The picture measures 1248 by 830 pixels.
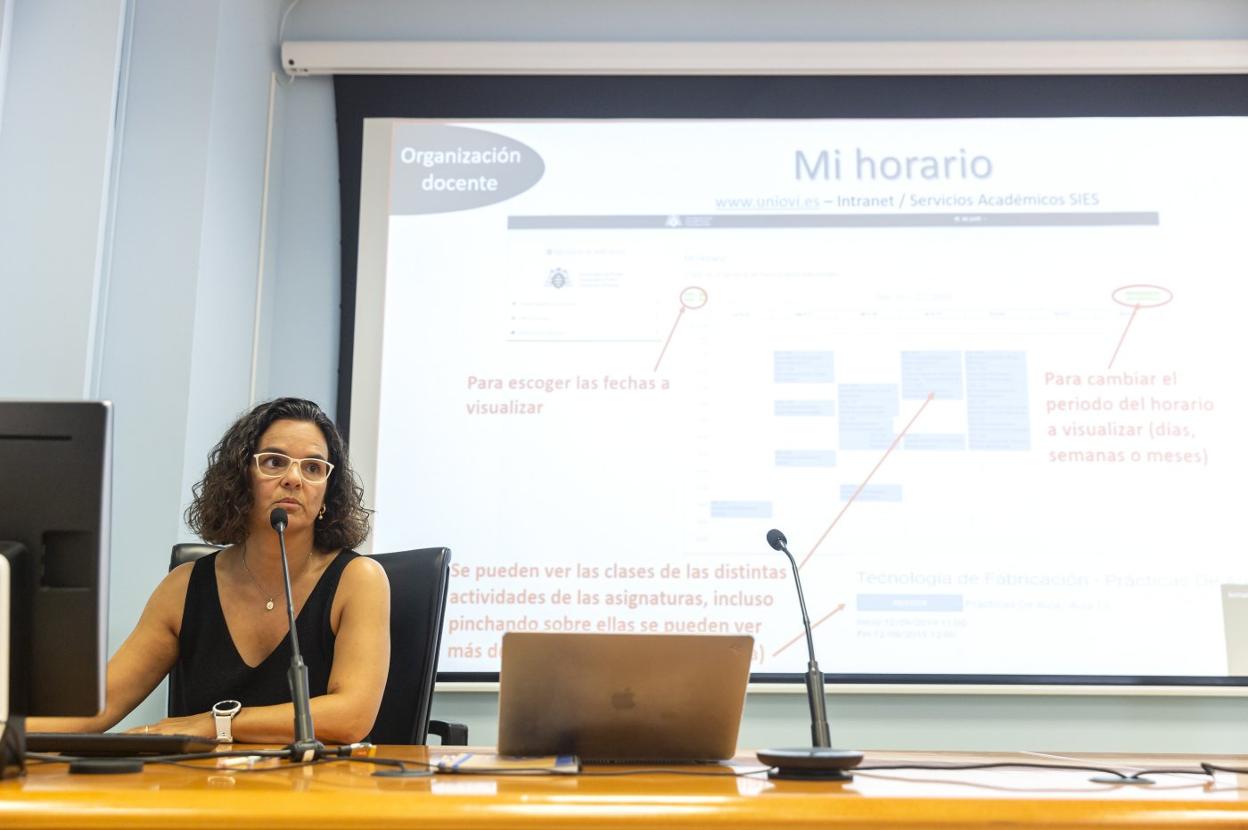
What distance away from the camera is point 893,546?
2654 mm

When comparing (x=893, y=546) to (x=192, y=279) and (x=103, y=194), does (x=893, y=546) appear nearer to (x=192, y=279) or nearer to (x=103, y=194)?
(x=192, y=279)

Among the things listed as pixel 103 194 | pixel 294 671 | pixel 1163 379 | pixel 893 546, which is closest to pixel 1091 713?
pixel 893 546

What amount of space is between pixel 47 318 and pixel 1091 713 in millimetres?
2771

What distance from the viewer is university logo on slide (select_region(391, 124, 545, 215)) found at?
2.88 metres

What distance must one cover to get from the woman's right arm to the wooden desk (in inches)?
34.9

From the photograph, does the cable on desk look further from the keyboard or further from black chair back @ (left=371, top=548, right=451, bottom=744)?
black chair back @ (left=371, top=548, right=451, bottom=744)

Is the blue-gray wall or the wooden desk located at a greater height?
the blue-gray wall

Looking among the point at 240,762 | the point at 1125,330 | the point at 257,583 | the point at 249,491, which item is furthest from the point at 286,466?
the point at 1125,330

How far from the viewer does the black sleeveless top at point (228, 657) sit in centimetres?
175

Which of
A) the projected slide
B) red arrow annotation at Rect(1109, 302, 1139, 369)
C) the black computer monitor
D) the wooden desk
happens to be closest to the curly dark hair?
the projected slide

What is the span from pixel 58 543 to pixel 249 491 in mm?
893

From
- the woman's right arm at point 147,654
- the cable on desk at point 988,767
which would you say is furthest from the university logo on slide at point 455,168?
the cable on desk at point 988,767

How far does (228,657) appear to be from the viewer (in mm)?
1780

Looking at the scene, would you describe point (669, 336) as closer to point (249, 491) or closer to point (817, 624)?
point (817, 624)
